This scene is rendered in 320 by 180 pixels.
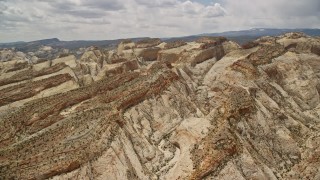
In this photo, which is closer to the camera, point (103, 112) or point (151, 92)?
point (103, 112)

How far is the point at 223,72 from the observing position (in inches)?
2469

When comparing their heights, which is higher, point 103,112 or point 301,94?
point 103,112

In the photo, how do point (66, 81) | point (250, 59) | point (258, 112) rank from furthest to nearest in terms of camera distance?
point (250, 59)
point (66, 81)
point (258, 112)

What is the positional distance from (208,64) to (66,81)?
2795 centimetres

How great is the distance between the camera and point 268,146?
135ft

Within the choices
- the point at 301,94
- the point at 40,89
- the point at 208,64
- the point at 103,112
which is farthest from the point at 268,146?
the point at 208,64

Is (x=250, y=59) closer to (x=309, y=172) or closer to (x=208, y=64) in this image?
(x=208, y=64)

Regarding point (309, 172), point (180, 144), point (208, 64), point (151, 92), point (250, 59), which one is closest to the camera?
point (309, 172)

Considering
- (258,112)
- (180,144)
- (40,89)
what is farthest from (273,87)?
(40,89)

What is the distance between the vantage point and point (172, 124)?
48750 millimetres

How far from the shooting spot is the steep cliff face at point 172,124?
33.1m

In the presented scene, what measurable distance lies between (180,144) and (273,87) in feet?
76.6

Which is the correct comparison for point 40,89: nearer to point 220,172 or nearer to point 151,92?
point 151,92

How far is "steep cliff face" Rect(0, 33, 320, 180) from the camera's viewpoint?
3306 cm
